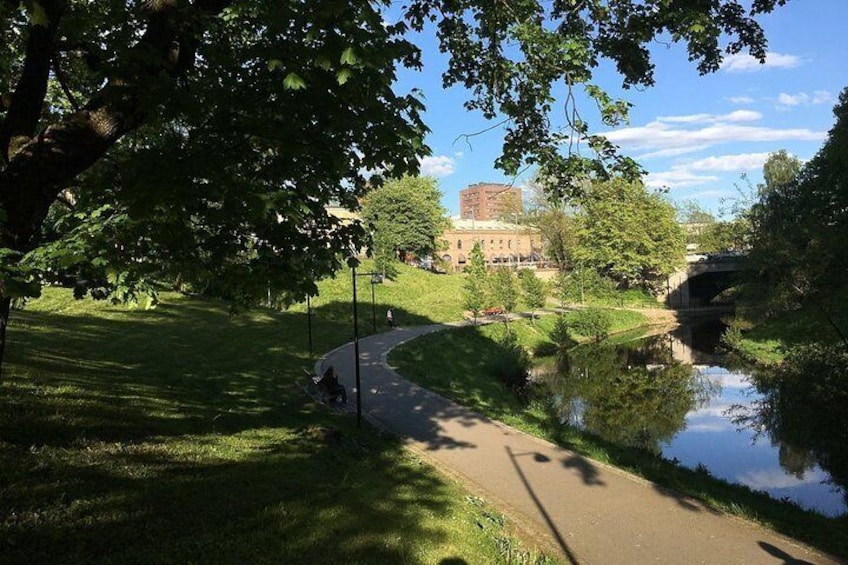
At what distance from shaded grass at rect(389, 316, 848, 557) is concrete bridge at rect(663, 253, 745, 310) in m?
40.0

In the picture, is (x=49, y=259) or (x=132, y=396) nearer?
(x=49, y=259)

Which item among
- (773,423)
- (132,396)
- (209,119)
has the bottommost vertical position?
(773,423)

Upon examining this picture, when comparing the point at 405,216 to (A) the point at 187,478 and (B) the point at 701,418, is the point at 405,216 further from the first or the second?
(A) the point at 187,478

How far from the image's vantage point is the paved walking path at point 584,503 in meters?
7.29

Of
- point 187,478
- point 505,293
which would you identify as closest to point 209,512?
point 187,478

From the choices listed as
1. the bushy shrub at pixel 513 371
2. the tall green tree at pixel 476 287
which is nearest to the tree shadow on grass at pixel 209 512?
the bushy shrub at pixel 513 371

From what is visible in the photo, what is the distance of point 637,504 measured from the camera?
345 inches

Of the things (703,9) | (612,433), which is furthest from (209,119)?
(612,433)

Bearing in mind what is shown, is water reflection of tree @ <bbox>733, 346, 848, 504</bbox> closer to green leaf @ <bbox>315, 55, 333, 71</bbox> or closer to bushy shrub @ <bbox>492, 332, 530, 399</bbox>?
bushy shrub @ <bbox>492, 332, 530, 399</bbox>

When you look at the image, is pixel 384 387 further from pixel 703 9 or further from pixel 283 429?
pixel 703 9

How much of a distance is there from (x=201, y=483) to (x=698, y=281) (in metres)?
66.9

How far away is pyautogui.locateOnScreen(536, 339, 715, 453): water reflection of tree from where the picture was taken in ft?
61.4

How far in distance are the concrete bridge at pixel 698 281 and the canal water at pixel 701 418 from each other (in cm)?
2882

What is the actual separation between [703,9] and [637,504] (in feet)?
22.8
